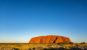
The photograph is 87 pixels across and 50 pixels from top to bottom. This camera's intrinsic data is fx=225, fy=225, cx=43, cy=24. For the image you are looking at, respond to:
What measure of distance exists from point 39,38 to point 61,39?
25017 mm

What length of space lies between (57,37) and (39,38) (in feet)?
67.1

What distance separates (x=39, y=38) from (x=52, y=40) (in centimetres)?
2191

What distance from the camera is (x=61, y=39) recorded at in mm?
158625

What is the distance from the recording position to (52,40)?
15825 centimetres

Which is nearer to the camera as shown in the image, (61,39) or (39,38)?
(61,39)

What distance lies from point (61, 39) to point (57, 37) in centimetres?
480

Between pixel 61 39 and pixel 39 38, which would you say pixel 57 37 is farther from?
pixel 39 38

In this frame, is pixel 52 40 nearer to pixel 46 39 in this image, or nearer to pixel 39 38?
pixel 46 39

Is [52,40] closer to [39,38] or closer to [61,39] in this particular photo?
[61,39]

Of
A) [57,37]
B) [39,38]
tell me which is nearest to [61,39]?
[57,37]

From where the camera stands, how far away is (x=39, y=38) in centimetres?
17800

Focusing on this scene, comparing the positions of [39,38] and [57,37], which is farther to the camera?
[39,38]

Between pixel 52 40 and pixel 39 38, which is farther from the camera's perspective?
pixel 39 38
